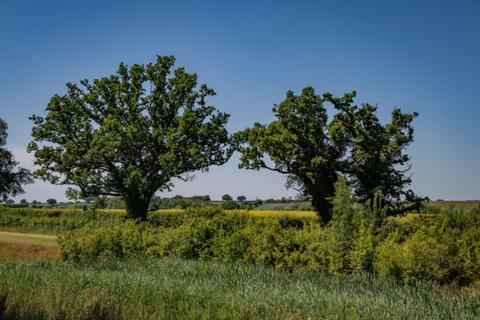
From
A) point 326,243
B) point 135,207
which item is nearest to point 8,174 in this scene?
point 135,207

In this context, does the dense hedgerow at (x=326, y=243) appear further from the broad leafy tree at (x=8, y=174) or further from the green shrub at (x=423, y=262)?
the broad leafy tree at (x=8, y=174)

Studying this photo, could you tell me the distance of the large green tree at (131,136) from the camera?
31578mm

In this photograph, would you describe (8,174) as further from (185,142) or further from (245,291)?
(245,291)

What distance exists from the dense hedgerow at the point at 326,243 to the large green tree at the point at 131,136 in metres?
14.2

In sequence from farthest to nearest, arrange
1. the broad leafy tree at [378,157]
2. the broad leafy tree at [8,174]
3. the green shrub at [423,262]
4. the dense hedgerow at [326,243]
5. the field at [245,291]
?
the broad leafy tree at [8,174], the broad leafy tree at [378,157], the dense hedgerow at [326,243], the green shrub at [423,262], the field at [245,291]

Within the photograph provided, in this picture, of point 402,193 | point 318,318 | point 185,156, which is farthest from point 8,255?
point 402,193

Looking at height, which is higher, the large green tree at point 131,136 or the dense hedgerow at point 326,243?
the large green tree at point 131,136

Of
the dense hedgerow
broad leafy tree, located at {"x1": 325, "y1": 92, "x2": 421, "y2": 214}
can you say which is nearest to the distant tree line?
broad leafy tree, located at {"x1": 325, "y1": 92, "x2": 421, "y2": 214}

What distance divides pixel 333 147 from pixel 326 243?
1932 cm

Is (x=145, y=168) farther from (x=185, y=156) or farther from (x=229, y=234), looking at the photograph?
(x=229, y=234)

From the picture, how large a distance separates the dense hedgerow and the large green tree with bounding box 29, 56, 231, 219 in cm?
1424

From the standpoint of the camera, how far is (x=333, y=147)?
3053 centimetres

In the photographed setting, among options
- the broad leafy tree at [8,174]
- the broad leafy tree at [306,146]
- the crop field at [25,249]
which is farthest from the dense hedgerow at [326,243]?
A: the broad leafy tree at [8,174]

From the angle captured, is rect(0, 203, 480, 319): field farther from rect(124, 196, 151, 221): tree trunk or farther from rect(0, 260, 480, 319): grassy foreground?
rect(124, 196, 151, 221): tree trunk
